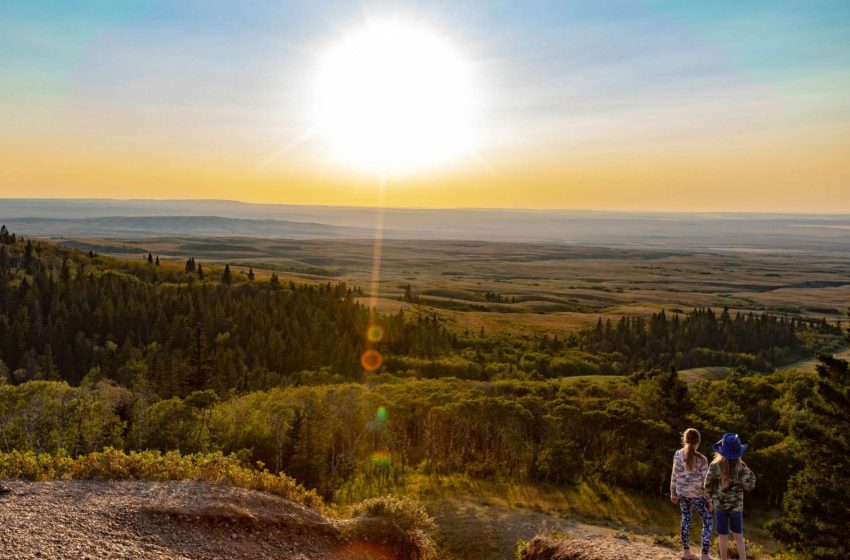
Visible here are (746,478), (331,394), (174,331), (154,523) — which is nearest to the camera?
(746,478)

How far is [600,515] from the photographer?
45438 mm

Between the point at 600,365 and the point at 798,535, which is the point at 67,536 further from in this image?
the point at 600,365

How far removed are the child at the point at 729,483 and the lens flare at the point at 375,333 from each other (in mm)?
104922

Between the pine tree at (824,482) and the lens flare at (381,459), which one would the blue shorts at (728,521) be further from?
the lens flare at (381,459)

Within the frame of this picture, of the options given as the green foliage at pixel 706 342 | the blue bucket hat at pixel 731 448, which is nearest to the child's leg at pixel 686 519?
the blue bucket hat at pixel 731 448

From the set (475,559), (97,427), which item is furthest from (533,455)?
(97,427)

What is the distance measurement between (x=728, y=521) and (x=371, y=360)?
3836 inches

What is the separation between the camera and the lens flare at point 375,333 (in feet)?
390

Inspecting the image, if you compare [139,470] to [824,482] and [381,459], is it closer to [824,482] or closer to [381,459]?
[824,482]

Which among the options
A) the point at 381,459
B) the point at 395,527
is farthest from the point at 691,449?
the point at 381,459

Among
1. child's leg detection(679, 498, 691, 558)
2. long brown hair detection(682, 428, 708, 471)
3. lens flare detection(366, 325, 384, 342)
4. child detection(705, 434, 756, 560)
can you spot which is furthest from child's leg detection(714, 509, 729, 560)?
lens flare detection(366, 325, 384, 342)

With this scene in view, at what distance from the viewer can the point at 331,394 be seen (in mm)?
59000

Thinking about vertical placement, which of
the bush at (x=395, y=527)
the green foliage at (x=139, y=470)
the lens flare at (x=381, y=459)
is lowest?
the lens flare at (x=381, y=459)

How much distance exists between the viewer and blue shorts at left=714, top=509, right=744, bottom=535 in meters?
14.7
